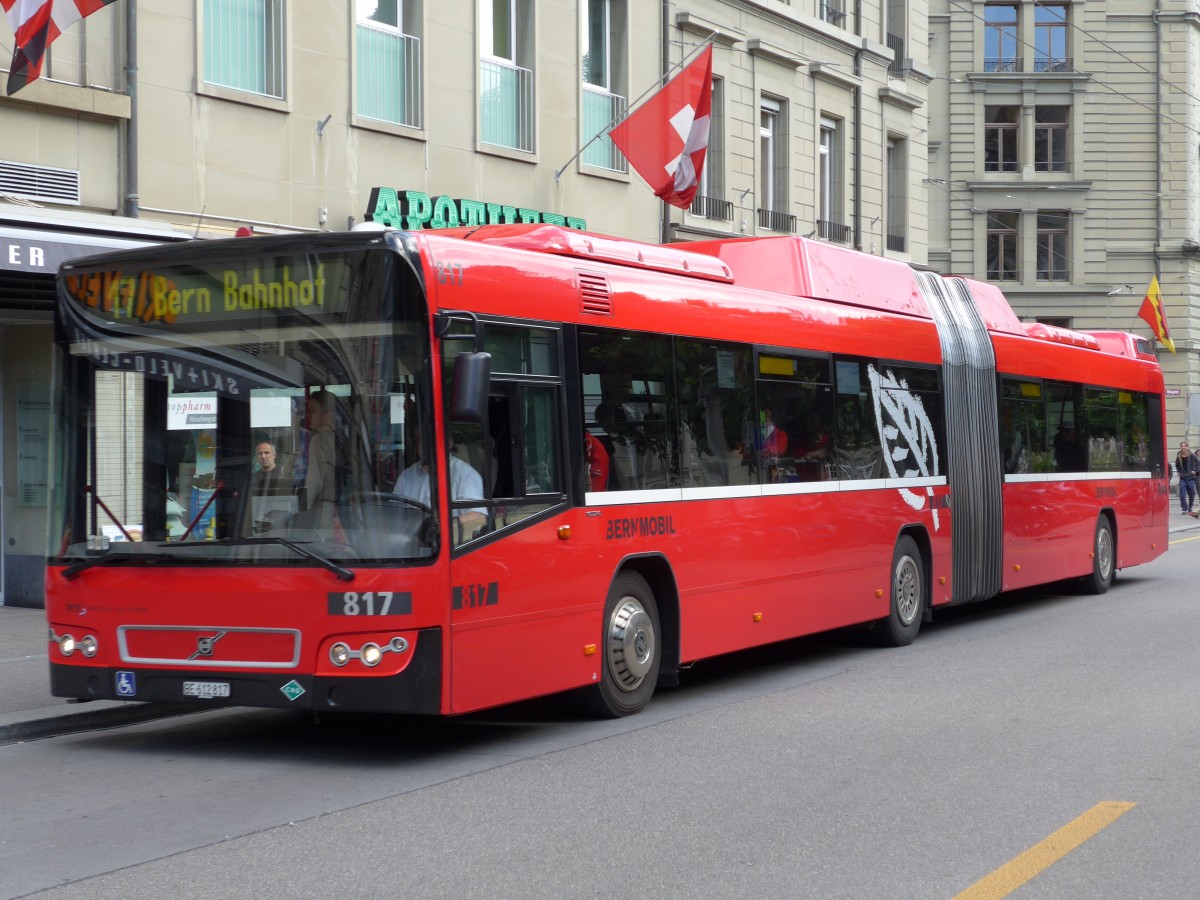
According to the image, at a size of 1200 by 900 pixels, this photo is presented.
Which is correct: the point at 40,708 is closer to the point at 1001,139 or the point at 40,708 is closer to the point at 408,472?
the point at 408,472

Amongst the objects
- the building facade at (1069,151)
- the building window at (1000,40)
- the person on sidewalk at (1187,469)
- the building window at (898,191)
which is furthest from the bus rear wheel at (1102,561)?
the building window at (1000,40)

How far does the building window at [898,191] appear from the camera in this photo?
3178 cm

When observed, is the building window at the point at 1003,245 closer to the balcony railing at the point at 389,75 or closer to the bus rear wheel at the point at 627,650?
the balcony railing at the point at 389,75

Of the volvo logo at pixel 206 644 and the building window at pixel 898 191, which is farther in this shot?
the building window at pixel 898 191

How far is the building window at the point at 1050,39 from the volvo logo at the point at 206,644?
52.7m

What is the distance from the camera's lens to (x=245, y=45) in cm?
1670

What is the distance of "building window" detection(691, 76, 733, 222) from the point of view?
82.9 feet

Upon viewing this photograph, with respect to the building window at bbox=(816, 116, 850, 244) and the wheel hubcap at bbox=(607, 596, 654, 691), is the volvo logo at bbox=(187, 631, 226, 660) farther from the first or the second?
the building window at bbox=(816, 116, 850, 244)

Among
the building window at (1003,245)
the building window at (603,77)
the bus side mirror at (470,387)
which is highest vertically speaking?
the building window at (1003,245)

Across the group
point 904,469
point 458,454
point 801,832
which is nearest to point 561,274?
point 458,454

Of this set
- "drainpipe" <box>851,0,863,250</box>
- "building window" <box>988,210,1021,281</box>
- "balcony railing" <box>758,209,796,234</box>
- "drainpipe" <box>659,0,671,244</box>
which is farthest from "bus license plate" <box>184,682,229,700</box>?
"building window" <box>988,210,1021,281</box>

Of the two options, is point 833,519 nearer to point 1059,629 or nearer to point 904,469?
point 904,469

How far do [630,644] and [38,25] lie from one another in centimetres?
697

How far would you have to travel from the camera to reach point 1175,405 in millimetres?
55656
